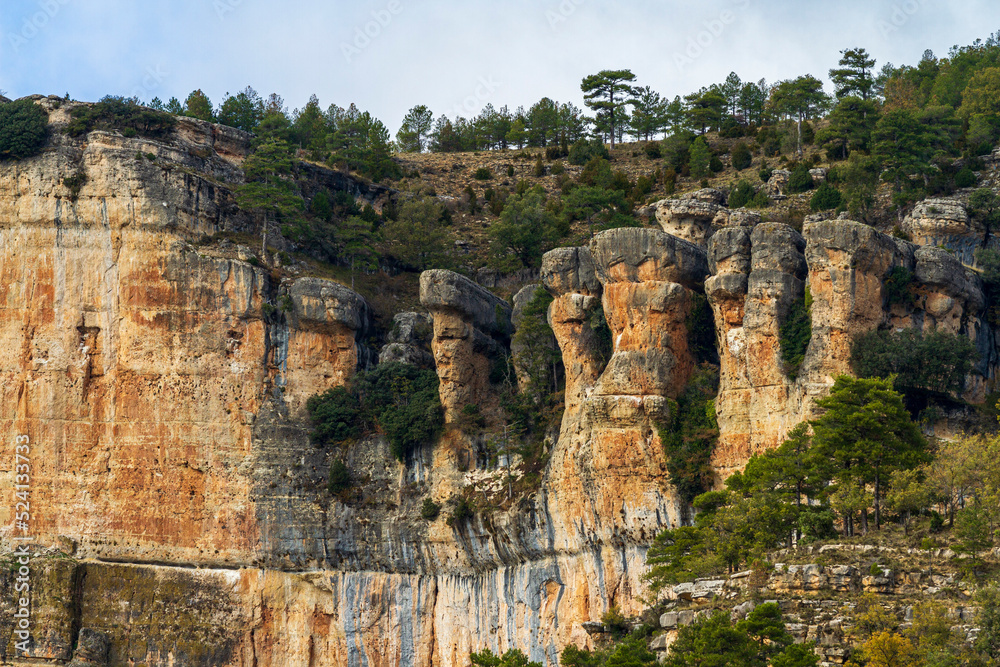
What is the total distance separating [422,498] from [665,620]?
2137 centimetres

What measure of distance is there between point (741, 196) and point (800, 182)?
314 cm

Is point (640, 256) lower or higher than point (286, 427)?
higher

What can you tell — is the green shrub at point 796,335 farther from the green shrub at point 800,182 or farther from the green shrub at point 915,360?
the green shrub at point 800,182

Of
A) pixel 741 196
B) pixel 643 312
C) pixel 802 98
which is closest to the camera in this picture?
pixel 643 312

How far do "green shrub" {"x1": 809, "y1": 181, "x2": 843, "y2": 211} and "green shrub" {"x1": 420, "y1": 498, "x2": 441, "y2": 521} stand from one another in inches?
942

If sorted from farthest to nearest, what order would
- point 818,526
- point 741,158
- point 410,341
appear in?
point 741,158
point 410,341
point 818,526

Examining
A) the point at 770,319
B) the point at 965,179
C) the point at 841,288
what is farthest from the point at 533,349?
the point at 965,179

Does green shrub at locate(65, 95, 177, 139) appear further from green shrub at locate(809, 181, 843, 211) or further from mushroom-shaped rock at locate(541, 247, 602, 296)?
green shrub at locate(809, 181, 843, 211)

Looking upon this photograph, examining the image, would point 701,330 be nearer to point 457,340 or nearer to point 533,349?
point 533,349

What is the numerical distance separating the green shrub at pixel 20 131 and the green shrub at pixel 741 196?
112 feet

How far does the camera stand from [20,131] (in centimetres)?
7294

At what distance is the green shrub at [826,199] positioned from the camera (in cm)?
7512

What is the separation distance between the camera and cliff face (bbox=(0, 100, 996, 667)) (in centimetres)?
6344

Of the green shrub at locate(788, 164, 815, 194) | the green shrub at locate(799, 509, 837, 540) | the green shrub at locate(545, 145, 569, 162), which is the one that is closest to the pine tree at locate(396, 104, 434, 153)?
the green shrub at locate(545, 145, 569, 162)
